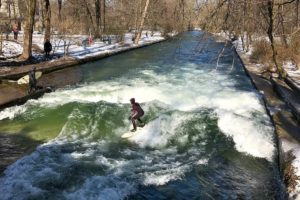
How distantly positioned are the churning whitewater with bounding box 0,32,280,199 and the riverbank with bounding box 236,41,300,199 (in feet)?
1.32

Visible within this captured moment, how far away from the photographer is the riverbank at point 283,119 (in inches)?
407

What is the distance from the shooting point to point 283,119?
600 inches

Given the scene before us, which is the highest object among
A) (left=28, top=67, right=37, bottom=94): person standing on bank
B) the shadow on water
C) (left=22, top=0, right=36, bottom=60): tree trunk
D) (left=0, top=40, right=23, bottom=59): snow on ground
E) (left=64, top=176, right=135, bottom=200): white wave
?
(left=22, top=0, right=36, bottom=60): tree trunk

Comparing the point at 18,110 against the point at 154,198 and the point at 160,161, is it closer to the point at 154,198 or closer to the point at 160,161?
the point at 160,161

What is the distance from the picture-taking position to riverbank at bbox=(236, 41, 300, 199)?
10.3 meters

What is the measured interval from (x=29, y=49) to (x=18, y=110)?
1095 cm

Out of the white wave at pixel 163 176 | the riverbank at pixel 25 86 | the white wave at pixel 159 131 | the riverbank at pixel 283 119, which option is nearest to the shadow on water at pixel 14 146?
the riverbank at pixel 25 86

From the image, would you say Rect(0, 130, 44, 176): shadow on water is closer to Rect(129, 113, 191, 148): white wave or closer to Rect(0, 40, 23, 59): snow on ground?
Rect(129, 113, 191, 148): white wave

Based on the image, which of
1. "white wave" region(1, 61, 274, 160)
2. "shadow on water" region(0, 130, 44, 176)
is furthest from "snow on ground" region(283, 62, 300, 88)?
"shadow on water" region(0, 130, 44, 176)

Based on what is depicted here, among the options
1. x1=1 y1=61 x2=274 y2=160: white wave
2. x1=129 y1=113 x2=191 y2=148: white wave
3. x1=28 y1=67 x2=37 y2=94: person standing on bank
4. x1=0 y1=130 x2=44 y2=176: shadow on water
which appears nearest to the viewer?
x1=0 y1=130 x2=44 y2=176: shadow on water

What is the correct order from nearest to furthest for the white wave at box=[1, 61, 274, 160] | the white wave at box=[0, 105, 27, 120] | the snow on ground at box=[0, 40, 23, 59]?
1. the white wave at box=[1, 61, 274, 160]
2. the white wave at box=[0, 105, 27, 120]
3. the snow on ground at box=[0, 40, 23, 59]

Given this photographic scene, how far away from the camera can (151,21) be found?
55.8m

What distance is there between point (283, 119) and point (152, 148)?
203 inches

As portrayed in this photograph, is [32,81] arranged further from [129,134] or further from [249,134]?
[249,134]
